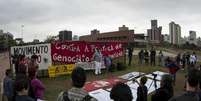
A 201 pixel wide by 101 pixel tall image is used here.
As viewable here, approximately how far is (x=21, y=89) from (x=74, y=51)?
88.0 feet

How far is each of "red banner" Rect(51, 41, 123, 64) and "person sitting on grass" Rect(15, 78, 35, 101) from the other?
83.3ft

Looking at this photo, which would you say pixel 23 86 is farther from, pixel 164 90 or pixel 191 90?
pixel 164 90

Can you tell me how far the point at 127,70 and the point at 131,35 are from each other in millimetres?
67444

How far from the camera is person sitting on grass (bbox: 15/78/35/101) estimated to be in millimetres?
6898

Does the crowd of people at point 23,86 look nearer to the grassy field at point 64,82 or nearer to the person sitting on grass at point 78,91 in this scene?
the person sitting on grass at point 78,91

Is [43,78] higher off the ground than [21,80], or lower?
lower

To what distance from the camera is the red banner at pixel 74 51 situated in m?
32.8

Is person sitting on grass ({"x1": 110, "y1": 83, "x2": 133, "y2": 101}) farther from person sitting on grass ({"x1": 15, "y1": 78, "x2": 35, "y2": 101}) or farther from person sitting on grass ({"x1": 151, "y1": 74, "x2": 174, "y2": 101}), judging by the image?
person sitting on grass ({"x1": 151, "y1": 74, "x2": 174, "y2": 101})

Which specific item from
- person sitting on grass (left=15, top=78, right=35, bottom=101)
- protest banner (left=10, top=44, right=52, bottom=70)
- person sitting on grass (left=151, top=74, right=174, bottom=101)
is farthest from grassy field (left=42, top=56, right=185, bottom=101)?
person sitting on grass (left=15, top=78, right=35, bottom=101)

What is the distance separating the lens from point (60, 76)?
31.7 meters

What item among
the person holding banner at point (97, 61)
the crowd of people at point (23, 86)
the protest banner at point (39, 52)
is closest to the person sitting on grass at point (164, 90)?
the crowd of people at point (23, 86)

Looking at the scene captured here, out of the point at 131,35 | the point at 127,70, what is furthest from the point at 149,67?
the point at 131,35

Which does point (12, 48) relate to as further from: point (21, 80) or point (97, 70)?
point (21, 80)

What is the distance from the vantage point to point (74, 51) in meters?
33.8
